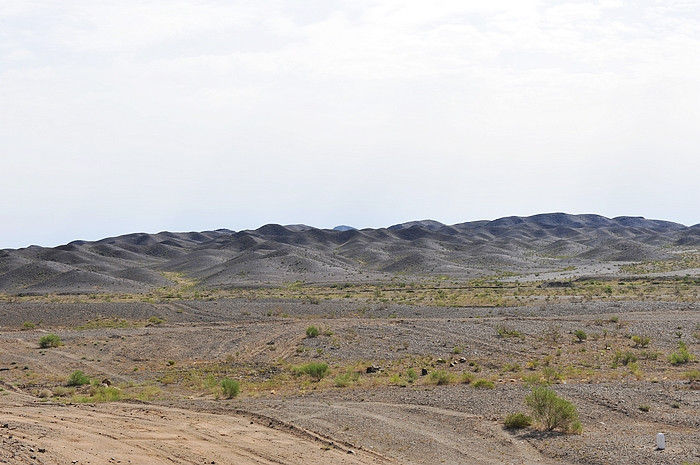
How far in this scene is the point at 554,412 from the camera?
16.2 m

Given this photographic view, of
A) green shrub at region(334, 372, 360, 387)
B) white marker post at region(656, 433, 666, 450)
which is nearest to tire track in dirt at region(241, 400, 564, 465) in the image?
white marker post at region(656, 433, 666, 450)

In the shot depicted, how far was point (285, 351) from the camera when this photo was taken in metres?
32.3

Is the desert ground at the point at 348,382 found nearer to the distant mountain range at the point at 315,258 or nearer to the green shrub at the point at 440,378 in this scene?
the green shrub at the point at 440,378

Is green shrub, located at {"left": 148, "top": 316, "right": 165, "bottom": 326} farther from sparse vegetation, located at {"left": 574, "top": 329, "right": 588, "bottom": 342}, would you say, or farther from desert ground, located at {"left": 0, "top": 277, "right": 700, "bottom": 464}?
sparse vegetation, located at {"left": 574, "top": 329, "right": 588, "bottom": 342}

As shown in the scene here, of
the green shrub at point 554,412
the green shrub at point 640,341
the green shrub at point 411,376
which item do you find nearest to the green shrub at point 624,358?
the green shrub at point 640,341

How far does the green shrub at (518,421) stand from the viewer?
16.5 meters

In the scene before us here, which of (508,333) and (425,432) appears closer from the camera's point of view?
(425,432)

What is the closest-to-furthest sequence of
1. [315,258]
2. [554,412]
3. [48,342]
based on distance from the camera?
[554,412], [48,342], [315,258]

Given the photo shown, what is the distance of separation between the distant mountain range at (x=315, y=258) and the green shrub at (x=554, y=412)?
208 feet

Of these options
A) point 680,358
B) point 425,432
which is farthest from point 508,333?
point 425,432

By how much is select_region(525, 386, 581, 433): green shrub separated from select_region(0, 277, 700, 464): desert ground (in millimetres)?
374

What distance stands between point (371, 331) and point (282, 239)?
406 ft

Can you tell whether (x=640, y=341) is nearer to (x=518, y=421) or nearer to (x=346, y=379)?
(x=346, y=379)

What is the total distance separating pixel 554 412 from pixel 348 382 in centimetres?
836
